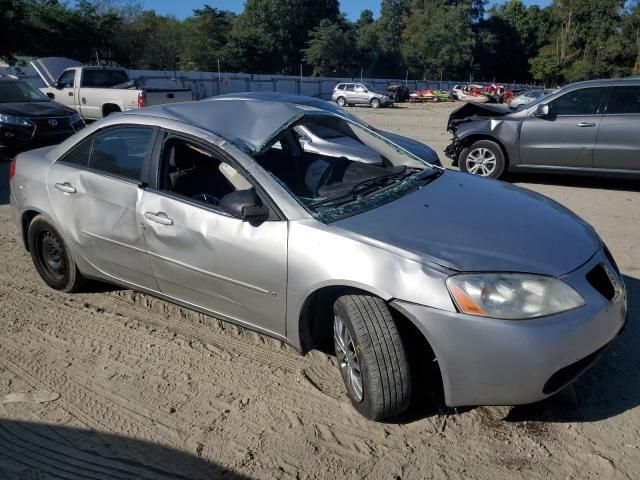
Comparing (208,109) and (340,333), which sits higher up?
(208,109)

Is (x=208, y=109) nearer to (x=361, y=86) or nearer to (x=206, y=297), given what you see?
Result: (x=206, y=297)

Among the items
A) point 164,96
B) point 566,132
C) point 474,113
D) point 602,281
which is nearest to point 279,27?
point 164,96

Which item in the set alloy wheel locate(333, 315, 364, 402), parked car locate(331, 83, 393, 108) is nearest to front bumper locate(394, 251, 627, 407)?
alloy wheel locate(333, 315, 364, 402)

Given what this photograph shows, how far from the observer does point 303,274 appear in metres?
2.81

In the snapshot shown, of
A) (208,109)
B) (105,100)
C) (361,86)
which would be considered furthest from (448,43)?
(208,109)

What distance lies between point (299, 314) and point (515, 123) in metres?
6.42

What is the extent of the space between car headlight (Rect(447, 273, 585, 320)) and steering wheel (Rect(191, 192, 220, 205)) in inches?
63.1

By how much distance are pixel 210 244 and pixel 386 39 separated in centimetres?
8675

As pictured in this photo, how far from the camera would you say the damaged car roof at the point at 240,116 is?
3322 mm

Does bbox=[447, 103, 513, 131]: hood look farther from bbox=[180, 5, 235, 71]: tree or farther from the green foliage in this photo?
bbox=[180, 5, 235, 71]: tree

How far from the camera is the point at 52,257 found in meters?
4.35

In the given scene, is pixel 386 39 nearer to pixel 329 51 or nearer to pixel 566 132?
pixel 329 51

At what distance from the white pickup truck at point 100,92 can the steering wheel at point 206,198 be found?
10.1m

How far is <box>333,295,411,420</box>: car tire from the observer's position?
260 cm
